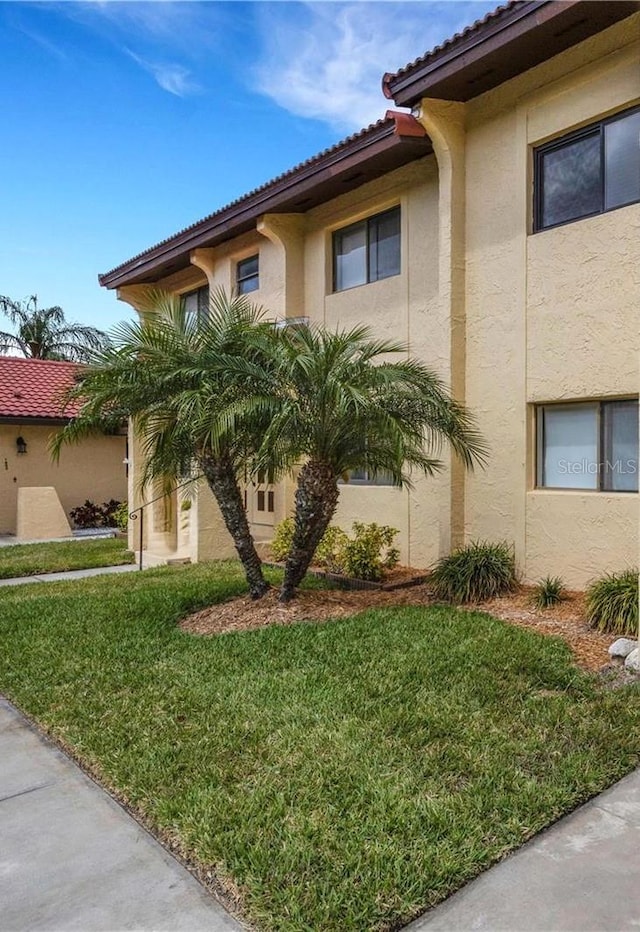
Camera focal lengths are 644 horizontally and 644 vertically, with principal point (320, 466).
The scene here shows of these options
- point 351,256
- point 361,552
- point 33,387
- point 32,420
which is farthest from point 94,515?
point 361,552

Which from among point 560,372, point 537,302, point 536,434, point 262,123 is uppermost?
point 262,123

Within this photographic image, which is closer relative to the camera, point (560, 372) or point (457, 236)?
point (560, 372)

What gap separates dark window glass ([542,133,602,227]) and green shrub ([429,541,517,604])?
4868 mm

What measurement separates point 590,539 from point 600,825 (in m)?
5.60

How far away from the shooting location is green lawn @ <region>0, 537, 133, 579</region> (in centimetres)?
1224


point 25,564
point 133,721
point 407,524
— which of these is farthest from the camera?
point 25,564

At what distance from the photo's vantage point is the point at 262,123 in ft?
45.2

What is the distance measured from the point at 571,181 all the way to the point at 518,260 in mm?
1228

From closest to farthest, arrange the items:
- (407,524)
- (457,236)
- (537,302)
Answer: (537,302) → (457,236) → (407,524)

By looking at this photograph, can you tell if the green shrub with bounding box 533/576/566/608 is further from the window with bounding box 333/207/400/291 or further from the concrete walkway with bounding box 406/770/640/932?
the window with bounding box 333/207/400/291

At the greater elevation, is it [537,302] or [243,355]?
[537,302]

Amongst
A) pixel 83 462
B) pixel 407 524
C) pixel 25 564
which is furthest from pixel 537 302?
pixel 83 462

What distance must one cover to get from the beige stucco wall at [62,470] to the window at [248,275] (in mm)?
8112

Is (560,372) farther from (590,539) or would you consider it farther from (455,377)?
(590,539)
